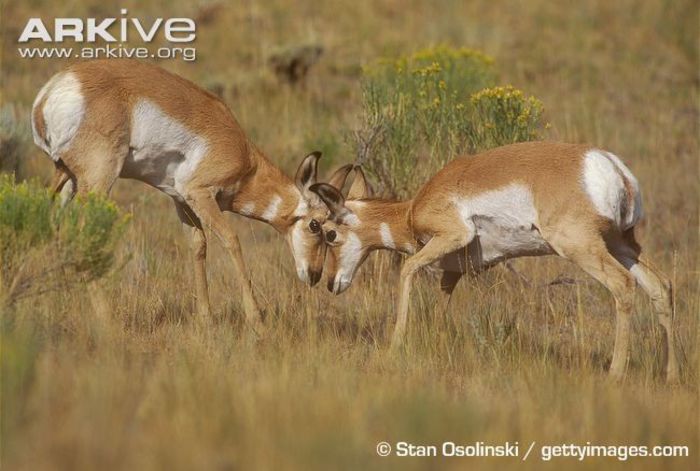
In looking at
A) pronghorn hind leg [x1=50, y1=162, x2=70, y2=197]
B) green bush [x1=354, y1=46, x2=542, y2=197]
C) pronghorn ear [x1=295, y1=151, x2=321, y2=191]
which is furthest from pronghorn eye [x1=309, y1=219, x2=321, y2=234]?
pronghorn hind leg [x1=50, y1=162, x2=70, y2=197]

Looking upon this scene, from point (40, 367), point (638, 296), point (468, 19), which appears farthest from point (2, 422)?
point (468, 19)

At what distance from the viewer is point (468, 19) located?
1919 centimetres

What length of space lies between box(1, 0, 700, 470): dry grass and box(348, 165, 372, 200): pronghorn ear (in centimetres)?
76

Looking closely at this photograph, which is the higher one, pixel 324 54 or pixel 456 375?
pixel 324 54

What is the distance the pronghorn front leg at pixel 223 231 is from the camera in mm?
6992

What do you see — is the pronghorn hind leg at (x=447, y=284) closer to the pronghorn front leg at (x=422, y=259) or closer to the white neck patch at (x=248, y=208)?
the pronghorn front leg at (x=422, y=259)

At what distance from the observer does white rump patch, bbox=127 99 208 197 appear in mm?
6707

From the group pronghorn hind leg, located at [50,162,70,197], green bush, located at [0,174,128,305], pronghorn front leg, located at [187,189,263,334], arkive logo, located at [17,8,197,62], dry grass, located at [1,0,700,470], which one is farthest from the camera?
arkive logo, located at [17,8,197,62]

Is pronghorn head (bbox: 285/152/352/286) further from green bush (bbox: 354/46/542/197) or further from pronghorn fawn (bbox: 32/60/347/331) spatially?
green bush (bbox: 354/46/542/197)

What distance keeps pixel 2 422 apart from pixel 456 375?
2.80m

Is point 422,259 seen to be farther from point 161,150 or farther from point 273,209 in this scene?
point 161,150

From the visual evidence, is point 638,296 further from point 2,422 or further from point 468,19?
point 468,19

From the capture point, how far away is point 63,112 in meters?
6.41

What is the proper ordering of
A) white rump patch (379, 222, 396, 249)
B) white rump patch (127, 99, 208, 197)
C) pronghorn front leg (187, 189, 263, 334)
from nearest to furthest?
1. white rump patch (127, 99, 208, 197)
2. pronghorn front leg (187, 189, 263, 334)
3. white rump patch (379, 222, 396, 249)
